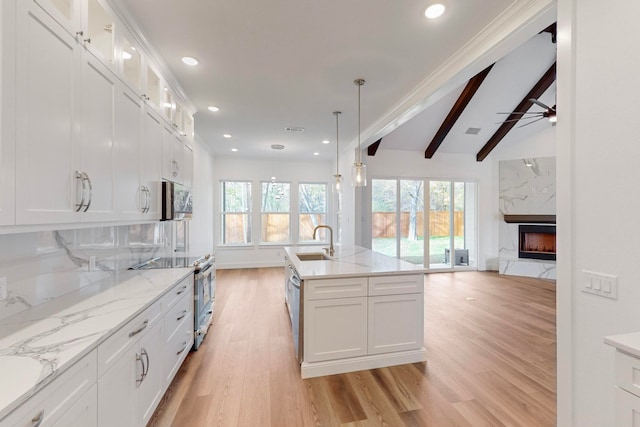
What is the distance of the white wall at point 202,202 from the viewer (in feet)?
16.0

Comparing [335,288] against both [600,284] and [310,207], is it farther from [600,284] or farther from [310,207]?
[310,207]

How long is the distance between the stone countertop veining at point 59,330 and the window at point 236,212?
499 cm

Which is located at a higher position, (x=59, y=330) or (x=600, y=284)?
(x=600, y=284)

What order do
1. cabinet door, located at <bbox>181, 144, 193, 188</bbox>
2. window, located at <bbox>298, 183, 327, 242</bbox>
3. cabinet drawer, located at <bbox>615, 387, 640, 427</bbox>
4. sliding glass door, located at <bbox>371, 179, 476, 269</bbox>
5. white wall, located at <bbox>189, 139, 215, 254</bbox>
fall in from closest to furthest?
cabinet drawer, located at <bbox>615, 387, 640, 427</bbox>
cabinet door, located at <bbox>181, 144, 193, 188</bbox>
white wall, located at <bbox>189, 139, 215, 254</bbox>
sliding glass door, located at <bbox>371, 179, 476, 269</bbox>
window, located at <bbox>298, 183, 327, 242</bbox>

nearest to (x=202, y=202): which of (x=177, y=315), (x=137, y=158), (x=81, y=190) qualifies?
(x=137, y=158)

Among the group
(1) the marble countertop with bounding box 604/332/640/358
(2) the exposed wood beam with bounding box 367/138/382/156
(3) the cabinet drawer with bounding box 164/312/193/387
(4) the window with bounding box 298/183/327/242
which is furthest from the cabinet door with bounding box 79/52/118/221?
(4) the window with bounding box 298/183/327/242

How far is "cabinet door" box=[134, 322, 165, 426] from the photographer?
160cm

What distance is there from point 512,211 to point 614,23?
230 inches

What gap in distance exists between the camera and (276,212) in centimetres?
725

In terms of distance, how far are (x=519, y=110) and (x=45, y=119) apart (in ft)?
22.2

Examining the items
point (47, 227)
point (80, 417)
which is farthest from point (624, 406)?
point (47, 227)

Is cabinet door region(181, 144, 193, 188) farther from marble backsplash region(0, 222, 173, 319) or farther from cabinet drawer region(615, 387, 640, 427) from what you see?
cabinet drawer region(615, 387, 640, 427)

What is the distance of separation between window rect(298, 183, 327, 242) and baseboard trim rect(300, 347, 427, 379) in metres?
5.09

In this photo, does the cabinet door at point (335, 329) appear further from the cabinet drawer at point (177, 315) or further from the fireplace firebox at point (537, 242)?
the fireplace firebox at point (537, 242)
